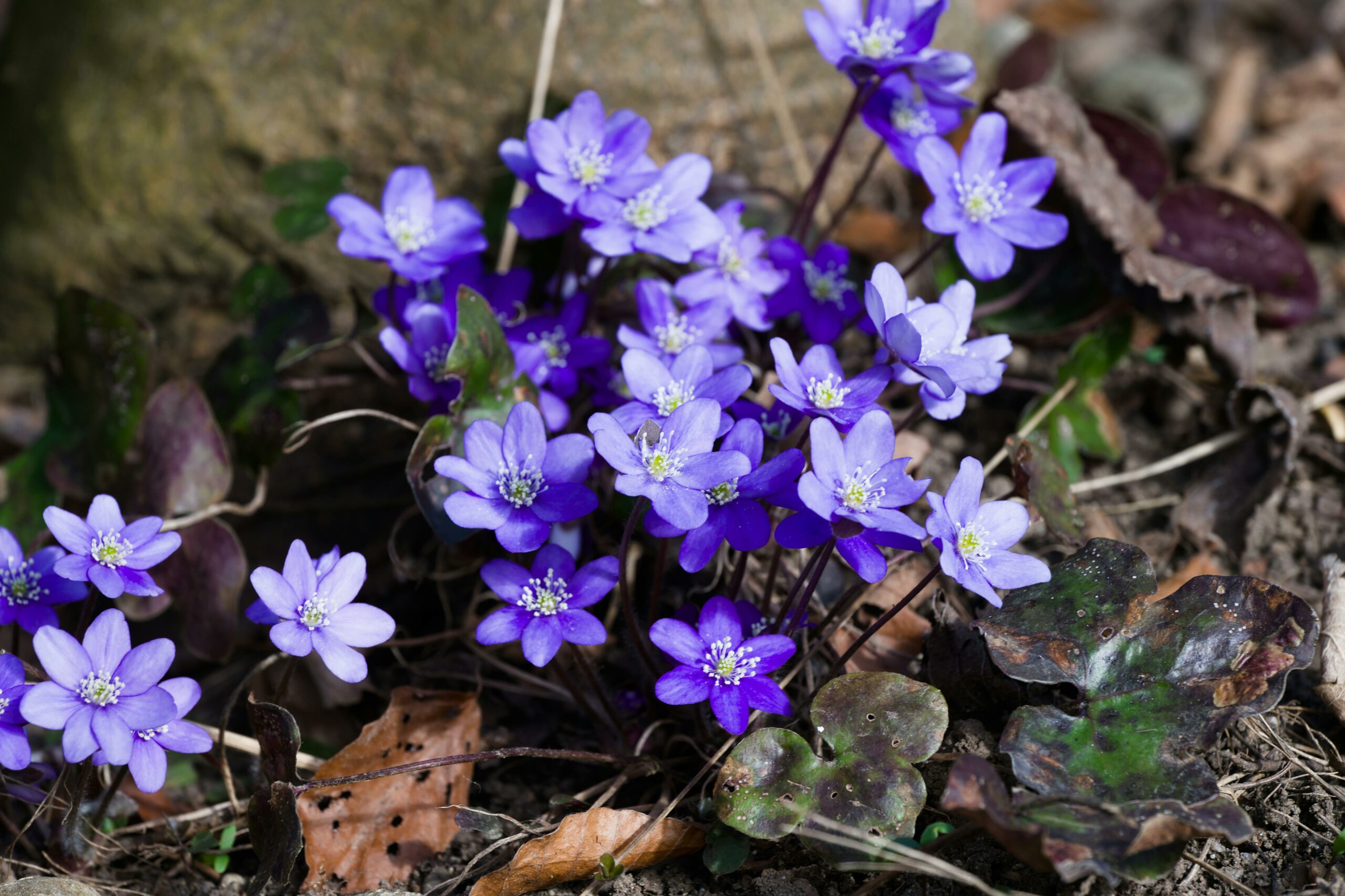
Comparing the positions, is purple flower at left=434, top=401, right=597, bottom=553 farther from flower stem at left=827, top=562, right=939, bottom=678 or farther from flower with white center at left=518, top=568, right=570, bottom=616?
flower stem at left=827, top=562, right=939, bottom=678

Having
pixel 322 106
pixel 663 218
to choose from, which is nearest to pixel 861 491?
pixel 663 218

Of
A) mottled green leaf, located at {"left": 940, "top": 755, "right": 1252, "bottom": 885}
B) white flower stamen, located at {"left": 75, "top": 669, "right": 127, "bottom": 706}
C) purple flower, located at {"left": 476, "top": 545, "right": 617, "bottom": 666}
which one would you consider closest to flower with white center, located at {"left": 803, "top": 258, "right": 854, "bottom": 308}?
purple flower, located at {"left": 476, "top": 545, "right": 617, "bottom": 666}

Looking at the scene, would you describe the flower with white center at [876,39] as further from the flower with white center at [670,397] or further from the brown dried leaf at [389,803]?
the brown dried leaf at [389,803]

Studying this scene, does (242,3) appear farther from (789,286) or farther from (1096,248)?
(1096,248)

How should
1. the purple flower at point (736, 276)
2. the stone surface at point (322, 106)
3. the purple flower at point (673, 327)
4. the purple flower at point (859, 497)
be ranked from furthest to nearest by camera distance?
1. the stone surface at point (322, 106)
2. the purple flower at point (736, 276)
3. the purple flower at point (673, 327)
4. the purple flower at point (859, 497)

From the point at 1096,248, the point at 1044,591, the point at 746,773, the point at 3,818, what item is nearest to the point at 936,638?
the point at 1044,591

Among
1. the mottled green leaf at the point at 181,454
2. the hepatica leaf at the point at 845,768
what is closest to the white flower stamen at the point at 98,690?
the mottled green leaf at the point at 181,454
